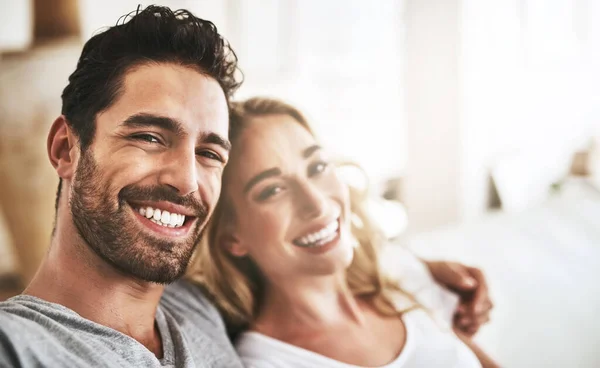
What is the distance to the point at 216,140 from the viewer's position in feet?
2.02

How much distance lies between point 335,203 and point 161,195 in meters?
0.30

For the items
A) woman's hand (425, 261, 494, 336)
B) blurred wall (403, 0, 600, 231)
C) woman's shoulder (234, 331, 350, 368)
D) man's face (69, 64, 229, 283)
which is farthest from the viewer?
blurred wall (403, 0, 600, 231)

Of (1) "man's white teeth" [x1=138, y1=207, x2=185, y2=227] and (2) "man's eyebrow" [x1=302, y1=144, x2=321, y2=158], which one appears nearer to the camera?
(1) "man's white teeth" [x1=138, y1=207, x2=185, y2=227]

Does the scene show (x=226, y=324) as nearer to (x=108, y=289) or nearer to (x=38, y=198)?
(x=108, y=289)

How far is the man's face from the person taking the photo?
0.54 meters

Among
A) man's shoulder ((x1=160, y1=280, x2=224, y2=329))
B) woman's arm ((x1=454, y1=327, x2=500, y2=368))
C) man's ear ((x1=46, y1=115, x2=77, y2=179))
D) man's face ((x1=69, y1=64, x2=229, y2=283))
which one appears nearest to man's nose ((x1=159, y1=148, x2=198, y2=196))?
man's face ((x1=69, y1=64, x2=229, y2=283))

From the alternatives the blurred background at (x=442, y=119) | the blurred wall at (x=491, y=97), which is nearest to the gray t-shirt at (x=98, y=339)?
the blurred background at (x=442, y=119)

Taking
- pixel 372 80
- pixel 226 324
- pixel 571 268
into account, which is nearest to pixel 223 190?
pixel 226 324

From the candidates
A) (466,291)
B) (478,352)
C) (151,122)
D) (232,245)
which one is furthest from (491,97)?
(151,122)

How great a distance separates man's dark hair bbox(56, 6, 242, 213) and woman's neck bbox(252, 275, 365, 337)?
0.35m

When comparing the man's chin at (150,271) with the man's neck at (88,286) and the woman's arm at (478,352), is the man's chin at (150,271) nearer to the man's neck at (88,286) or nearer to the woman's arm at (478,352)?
the man's neck at (88,286)

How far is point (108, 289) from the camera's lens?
556 millimetres

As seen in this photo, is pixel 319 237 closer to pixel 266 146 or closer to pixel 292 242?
pixel 292 242

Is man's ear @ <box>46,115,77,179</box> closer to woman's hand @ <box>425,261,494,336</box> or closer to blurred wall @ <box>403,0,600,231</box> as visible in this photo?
woman's hand @ <box>425,261,494,336</box>
